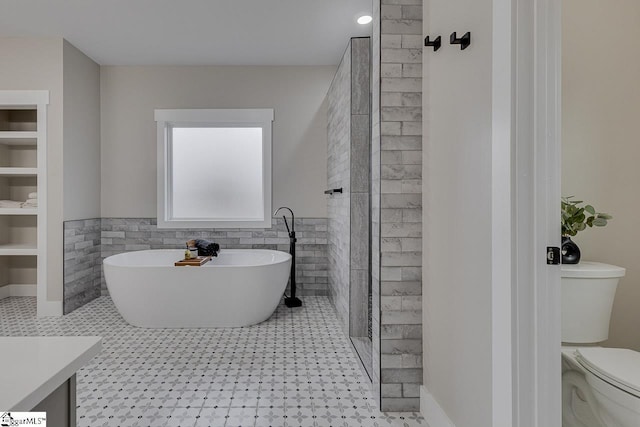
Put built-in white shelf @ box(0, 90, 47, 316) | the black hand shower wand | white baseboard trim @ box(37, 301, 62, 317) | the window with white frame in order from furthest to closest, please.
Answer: the window with white frame
built-in white shelf @ box(0, 90, 47, 316)
the black hand shower wand
white baseboard trim @ box(37, 301, 62, 317)

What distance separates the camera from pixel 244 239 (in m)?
4.44

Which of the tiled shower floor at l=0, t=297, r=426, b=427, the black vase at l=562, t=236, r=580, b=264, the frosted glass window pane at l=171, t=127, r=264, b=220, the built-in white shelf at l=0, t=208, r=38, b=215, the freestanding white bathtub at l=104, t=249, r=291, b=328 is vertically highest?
the frosted glass window pane at l=171, t=127, r=264, b=220

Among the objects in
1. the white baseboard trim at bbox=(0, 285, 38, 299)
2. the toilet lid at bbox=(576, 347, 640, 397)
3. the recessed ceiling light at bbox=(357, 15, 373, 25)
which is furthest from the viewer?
the white baseboard trim at bbox=(0, 285, 38, 299)

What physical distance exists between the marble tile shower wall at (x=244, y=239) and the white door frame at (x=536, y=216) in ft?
11.0

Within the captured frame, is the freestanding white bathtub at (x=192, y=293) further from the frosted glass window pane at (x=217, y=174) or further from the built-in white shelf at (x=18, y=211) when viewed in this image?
the frosted glass window pane at (x=217, y=174)

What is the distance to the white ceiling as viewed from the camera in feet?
10.2

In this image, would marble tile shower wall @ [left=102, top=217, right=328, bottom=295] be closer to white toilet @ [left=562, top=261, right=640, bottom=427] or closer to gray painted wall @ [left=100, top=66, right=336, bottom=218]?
gray painted wall @ [left=100, top=66, right=336, bottom=218]

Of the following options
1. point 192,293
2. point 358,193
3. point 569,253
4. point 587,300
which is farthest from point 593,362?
point 192,293

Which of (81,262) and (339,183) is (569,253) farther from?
(81,262)

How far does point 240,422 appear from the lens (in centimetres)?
193

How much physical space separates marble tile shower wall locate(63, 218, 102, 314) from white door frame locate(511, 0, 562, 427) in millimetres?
3999

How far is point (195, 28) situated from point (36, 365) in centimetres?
347

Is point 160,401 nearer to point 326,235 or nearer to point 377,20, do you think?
point 377,20

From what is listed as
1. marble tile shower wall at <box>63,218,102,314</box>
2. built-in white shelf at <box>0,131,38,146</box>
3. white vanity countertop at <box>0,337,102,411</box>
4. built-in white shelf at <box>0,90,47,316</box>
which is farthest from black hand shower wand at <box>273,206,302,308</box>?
white vanity countertop at <box>0,337,102,411</box>
